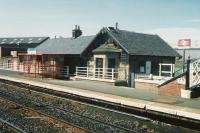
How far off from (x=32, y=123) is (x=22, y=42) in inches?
2419

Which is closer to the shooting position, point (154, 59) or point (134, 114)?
point (134, 114)

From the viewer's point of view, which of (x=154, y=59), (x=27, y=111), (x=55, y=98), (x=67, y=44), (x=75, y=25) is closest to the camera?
(x=27, y=111)

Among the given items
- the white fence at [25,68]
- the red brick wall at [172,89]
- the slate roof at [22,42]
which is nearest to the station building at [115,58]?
the white fence at [25,68]

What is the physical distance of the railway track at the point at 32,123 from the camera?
11.2 meters

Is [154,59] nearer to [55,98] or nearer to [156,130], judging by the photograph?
[55,98]

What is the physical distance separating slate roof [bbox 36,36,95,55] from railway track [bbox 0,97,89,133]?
16.9 m

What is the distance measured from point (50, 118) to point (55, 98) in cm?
649

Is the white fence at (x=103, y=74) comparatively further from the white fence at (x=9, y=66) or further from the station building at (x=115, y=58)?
the white fence at (x=9, y=66)

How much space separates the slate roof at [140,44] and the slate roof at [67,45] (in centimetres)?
318

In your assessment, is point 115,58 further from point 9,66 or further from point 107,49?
point 9,66

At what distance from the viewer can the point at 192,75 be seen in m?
18.4

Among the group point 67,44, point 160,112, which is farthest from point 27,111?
point 67,44

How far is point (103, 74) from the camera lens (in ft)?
94.6

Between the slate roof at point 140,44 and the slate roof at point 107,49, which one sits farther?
the slate roof at point 107,49
